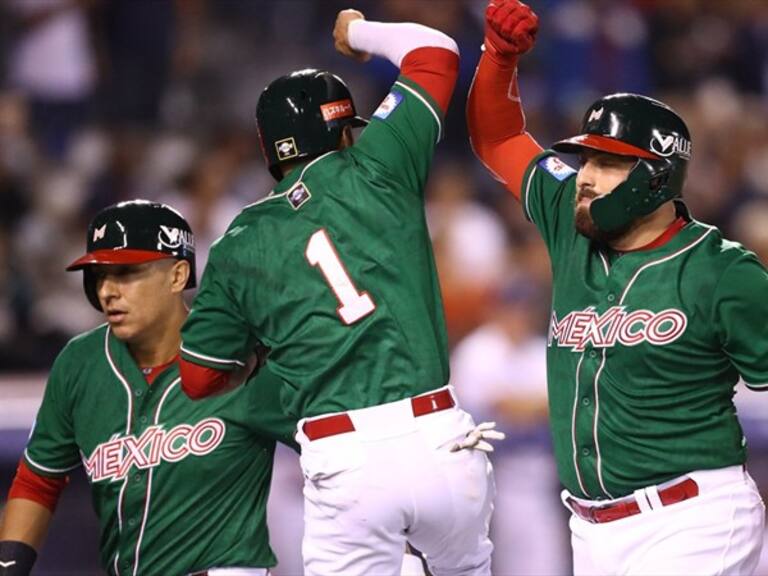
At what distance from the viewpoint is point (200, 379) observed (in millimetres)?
4176

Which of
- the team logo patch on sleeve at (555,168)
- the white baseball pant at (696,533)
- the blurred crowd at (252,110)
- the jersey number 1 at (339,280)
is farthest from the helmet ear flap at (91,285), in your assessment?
the blurred crowd at (252,110)

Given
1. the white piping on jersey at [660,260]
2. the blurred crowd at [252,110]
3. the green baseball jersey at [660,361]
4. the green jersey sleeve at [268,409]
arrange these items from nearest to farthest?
the green baseball jersey at [660,361] → the white piping on jersey at [660,260] → the green jersey sleeve at [268,409] → the blurred crowd at [252,110]

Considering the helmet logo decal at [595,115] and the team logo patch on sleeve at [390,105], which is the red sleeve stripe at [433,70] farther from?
the helmet logo decal at [595,115]

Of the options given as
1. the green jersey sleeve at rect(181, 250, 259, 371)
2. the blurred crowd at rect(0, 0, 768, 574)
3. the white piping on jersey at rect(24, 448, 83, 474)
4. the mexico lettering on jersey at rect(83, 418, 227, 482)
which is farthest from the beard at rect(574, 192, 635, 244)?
the blurred crowd at rect(0, 0, 768, 574)

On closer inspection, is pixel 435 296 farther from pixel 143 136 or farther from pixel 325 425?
pixel 143 136

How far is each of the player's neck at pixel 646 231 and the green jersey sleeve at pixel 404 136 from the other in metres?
0.62

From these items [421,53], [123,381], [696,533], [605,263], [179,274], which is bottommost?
[696,533]

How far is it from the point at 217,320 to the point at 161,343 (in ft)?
1.95

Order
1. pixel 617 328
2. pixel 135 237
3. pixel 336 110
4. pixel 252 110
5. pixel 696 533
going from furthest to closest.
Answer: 1. pixel 252 110
2. pixel 135 237
3. pixel 336 110
4. pixel 617 328
5. pixel 696 533

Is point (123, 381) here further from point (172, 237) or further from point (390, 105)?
point (390, 105)

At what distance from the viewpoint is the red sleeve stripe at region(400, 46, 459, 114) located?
13.8 feet

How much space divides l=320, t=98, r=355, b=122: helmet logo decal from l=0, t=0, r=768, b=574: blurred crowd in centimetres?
337

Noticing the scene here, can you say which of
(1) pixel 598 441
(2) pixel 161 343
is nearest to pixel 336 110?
(2) pixel 161 343

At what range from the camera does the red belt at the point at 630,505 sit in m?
4.05
